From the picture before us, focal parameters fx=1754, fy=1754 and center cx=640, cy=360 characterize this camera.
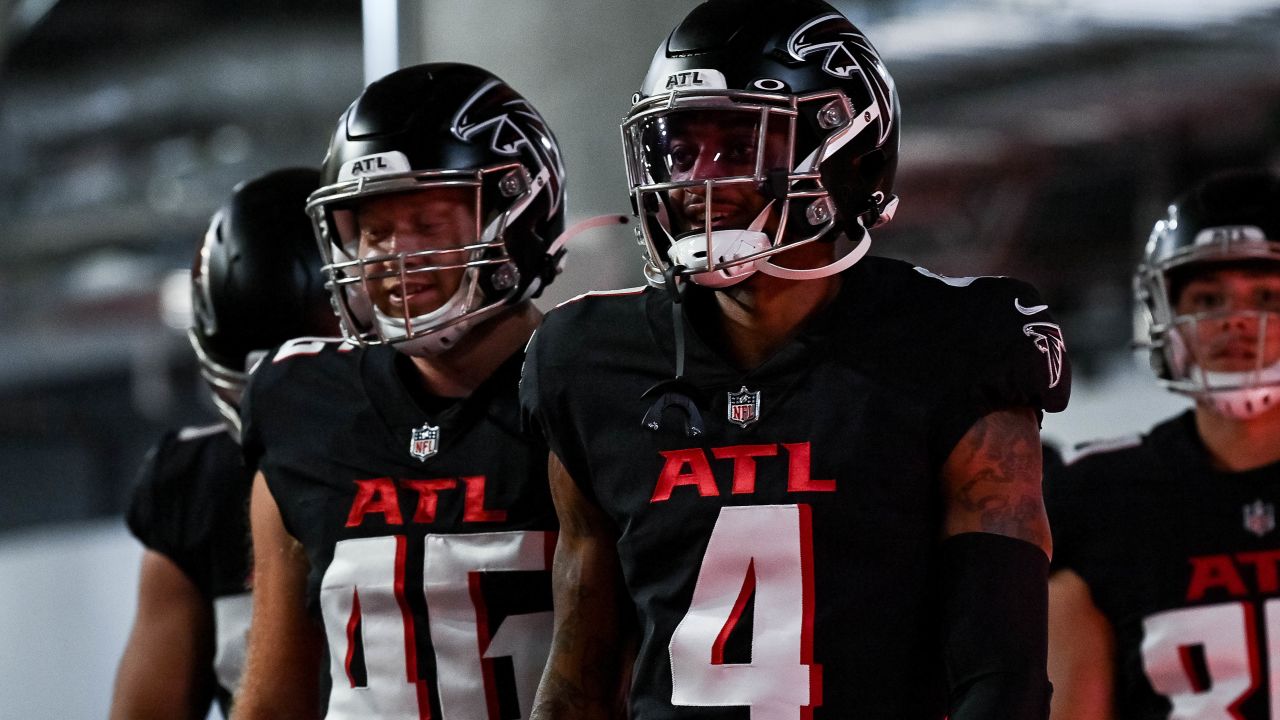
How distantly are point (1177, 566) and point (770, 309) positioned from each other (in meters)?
0.96

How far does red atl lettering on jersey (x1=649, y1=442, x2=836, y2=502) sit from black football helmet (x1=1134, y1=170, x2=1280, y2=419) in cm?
104

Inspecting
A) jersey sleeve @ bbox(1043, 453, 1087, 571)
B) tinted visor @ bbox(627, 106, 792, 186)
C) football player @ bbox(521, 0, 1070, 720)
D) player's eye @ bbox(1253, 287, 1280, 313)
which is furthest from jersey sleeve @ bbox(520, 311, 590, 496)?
player's eye @ bbox(1253, 287, 1280, 313)

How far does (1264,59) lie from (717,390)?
5.78 m

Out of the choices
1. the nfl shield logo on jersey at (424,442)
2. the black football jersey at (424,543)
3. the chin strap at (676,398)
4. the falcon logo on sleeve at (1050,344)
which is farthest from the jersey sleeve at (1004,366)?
the nfl shield logo on jersey at (424,442)

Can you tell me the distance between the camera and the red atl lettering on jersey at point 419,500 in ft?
6.37

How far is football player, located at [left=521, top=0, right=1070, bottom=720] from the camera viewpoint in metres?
1.61

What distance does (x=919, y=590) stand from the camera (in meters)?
1.62

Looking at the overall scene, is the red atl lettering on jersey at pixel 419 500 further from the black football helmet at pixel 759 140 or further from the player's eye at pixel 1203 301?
the player's eye at pixel 1203 301

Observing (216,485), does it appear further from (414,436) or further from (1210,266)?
(1210,266)

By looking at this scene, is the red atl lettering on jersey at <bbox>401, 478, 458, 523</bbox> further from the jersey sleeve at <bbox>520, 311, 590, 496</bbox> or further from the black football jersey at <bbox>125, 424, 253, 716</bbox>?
the black football jersey at <bbox>125, 424, 253, 716</bbox>

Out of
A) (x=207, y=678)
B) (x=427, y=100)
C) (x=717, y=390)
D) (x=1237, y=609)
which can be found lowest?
(x=207, y=678)

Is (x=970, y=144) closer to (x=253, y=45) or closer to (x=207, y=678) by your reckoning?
(x=253, y=45)

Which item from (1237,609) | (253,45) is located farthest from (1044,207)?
(1237,609)

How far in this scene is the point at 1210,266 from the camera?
256 cm
